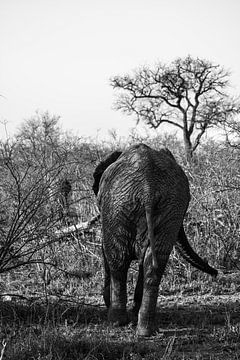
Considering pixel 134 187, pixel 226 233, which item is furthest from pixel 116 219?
pixel 226 233

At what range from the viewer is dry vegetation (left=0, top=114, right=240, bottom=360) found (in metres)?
3.90

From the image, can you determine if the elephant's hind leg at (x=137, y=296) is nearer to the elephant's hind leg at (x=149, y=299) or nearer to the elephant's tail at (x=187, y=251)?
the elephant's hind leg at (x=149, y=299)

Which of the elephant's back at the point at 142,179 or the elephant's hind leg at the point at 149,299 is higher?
the elephant's back at the point at 142,179

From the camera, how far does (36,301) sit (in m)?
5.77

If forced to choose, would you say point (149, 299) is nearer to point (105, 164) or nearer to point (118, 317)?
point (118, 317)

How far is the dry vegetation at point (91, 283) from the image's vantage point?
153 inches

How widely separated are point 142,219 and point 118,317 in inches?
36.5

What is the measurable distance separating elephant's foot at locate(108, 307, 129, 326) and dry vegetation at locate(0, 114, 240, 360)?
64 mm

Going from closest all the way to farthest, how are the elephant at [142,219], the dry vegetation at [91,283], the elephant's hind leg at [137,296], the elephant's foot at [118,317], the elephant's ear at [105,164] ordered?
1. the dry vegetation at [91,283]
2. the elephant at [142,219]
3. the elephant's foot at [118,317]
4. the elephant's hind leg at [137,296]
5. the elephant's ear at [105,164]

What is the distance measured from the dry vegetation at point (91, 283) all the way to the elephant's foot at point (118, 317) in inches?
2.5

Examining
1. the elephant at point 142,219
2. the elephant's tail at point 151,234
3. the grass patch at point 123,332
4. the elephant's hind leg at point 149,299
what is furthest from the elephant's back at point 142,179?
the grass patch at point 123,332

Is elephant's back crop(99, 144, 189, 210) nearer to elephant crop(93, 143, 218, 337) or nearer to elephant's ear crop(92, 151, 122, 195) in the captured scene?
elephant crop(93, 143, 218, 337)

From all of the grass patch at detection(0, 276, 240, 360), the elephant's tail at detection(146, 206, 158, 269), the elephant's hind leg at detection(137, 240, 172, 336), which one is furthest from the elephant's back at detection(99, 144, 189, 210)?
the grass patch at detection(0, 276, 240, 360)

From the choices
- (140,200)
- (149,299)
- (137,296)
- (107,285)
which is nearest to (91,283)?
(107,285)
